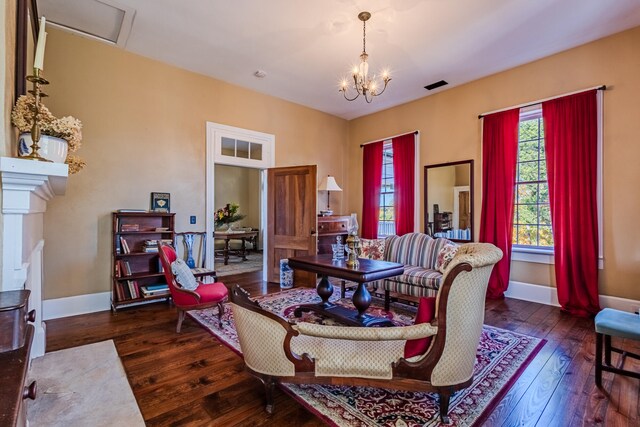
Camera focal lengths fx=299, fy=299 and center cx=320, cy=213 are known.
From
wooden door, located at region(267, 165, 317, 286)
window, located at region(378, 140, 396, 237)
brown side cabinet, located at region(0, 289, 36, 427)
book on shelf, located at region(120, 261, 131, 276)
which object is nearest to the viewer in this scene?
brown side cabinet, located at region(0, 289, 36, 427)

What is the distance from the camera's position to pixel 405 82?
16.1 feet

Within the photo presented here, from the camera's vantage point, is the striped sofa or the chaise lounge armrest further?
the striped sofa

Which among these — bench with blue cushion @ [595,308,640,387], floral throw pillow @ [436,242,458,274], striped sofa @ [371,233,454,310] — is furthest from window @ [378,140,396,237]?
bench with blue cushion @ [595,308,640,387]

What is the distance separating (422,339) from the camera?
182 cm

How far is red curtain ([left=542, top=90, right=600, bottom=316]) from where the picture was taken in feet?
12.1

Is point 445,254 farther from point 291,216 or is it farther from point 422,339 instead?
point 291,216

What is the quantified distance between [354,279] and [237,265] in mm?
4696

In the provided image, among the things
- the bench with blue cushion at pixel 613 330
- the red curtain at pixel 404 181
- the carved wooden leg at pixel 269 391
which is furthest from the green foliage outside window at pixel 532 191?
the carved wooden leg at pixel 269 391

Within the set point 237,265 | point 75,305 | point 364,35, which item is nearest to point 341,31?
point 364,35

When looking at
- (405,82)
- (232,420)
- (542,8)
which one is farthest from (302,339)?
(405,82)

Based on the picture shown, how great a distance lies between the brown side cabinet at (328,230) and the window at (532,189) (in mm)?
2884

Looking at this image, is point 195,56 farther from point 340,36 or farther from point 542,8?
point 542,8

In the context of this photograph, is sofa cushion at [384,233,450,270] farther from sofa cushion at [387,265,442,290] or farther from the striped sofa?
sofa cushion at [387,265,442,290]

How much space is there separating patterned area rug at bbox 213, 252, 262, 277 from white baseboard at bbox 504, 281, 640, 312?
15.7 ft
